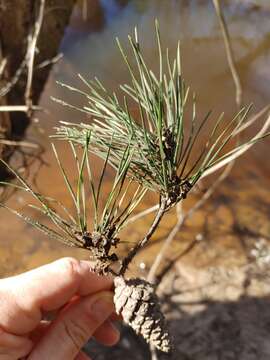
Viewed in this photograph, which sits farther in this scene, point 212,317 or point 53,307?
point 212,317

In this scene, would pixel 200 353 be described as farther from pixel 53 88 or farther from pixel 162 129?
pixel 53 88

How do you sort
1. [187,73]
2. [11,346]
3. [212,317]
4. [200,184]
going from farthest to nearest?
[187,73], [200,184], [212,317], [11,346]

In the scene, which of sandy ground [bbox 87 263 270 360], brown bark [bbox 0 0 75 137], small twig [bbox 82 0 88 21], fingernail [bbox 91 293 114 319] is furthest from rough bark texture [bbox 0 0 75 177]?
fingernail [bbox 91 293 114 319]

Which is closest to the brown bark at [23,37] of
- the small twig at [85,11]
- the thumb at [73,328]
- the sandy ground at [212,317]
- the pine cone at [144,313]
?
the small twig at [85,11]

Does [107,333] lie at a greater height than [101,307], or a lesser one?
lesser

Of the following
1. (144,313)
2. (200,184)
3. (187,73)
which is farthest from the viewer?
(187,73)

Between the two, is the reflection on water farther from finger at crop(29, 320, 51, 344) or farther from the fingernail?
the fingernail

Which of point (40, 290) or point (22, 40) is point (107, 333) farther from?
point (22, 40)

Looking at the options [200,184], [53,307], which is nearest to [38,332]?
[53,307]
